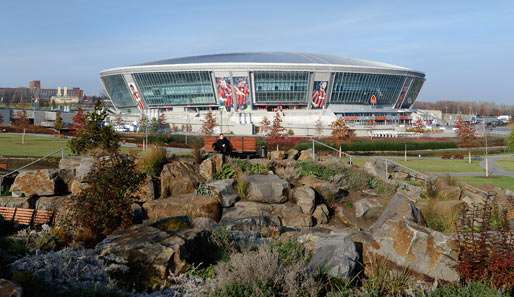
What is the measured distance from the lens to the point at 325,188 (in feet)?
56.4

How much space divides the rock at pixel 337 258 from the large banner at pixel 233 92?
79540 millimetres

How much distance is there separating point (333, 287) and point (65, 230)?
552 centimetres

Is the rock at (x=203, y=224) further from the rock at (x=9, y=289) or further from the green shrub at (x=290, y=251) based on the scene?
the rock at (x=9, y=289)

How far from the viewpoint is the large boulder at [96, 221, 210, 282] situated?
802cm

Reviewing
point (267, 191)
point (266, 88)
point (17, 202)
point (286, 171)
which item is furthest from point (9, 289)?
point (266, 88)

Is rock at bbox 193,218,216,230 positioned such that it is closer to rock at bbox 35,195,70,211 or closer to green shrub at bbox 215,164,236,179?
rock at bbox 35,195,70,211

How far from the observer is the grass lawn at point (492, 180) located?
81.9 feet

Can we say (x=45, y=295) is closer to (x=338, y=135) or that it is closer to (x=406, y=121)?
(x=338, y=135)

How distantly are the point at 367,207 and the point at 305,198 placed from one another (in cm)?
186

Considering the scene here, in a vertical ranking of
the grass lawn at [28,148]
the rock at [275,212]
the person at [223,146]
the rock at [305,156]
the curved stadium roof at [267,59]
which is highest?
the curved stadium roof at [267,59]

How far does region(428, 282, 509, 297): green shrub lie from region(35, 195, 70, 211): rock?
10.1m

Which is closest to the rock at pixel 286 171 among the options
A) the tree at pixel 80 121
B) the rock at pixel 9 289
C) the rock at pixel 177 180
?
the rock at pixel 177 180

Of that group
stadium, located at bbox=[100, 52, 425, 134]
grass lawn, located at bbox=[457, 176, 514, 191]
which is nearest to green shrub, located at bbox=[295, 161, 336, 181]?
grass lawn, located at bbox=[457, 176, 514, 191]

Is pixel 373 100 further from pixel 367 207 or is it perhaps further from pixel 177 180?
pixel 177 180
